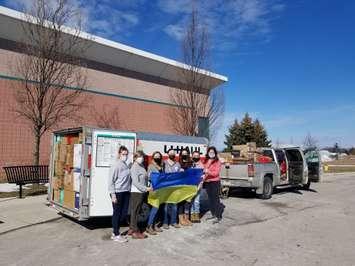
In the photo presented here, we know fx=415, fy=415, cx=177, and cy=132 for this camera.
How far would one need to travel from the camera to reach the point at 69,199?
10.1 metres

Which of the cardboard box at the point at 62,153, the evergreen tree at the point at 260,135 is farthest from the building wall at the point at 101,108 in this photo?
the evergreen tree at the point at 260,135

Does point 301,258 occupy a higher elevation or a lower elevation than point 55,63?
lower

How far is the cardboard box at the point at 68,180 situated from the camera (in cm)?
1004

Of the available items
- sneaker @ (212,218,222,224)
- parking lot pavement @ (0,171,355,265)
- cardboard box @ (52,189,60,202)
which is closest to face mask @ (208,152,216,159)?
sneaker @ (212,218,222,224)

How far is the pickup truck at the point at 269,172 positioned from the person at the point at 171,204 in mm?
5849

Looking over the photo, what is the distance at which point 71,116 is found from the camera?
72.3ft

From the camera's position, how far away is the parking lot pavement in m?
7.32

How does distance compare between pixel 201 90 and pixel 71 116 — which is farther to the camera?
pixel 201 90

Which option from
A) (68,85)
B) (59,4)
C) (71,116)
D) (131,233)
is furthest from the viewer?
(71,116)

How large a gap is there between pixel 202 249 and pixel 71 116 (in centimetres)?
1550

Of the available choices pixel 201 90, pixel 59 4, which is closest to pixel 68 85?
pixel 59 4

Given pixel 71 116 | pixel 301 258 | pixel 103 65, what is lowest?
pixel 301 258

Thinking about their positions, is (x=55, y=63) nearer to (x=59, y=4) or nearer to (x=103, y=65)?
(x=59, y=4)

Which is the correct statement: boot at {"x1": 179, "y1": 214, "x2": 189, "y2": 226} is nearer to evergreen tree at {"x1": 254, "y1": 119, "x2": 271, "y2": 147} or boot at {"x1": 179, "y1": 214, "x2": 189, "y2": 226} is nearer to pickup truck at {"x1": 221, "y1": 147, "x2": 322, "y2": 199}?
pickup truck at {"x1": 221, "y1": 147, "x2": 322, "y2": 199}
